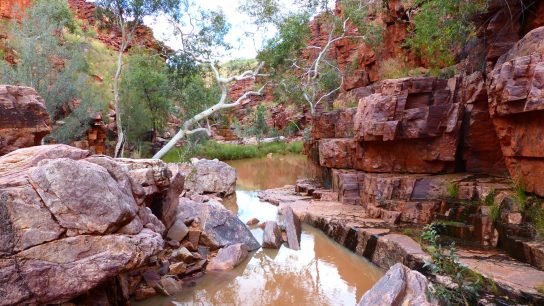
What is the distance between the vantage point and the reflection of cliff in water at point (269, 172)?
56.1ft

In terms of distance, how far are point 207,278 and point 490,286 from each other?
13.8ft

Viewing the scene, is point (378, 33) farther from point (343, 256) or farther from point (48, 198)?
point (48, 198)

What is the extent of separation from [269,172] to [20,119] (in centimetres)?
1481

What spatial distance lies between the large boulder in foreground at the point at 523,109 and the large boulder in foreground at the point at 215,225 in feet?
16.5

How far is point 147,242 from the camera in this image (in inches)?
181

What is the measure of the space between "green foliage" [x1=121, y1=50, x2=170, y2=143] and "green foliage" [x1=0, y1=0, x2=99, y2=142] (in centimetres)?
257

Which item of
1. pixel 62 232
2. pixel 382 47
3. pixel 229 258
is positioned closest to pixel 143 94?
pixel 382 47

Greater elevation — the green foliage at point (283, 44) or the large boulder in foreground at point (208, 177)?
the green foliage at point (283, 44)

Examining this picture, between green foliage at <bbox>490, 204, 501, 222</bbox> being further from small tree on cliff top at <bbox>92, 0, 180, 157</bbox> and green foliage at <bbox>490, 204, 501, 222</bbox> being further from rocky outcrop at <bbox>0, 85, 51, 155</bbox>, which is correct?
small tree on cliff top at <bbox>92, 0, 180, 157</bbox>

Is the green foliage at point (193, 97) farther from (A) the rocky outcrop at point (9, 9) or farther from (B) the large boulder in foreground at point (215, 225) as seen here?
(A) the rocky outcrop at point (9, 9)

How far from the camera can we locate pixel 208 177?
13984 millimetres

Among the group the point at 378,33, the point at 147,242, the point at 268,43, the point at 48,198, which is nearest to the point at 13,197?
the point at 48,198

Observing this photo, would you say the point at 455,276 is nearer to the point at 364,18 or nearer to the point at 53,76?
the point at 53,76

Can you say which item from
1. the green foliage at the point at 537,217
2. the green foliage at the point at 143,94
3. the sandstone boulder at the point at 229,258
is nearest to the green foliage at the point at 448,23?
the green foliage at the point at 537,217
